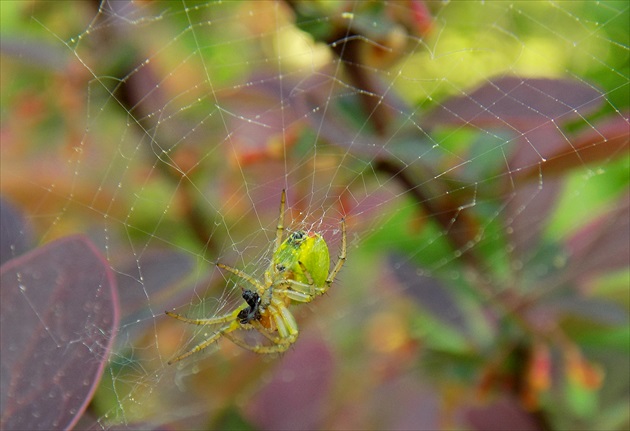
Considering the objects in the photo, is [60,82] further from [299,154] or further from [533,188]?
[533,188]

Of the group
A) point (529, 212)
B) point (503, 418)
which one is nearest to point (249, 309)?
point (503, 418)

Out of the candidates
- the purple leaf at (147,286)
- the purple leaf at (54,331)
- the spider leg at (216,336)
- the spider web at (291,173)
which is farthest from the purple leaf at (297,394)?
the purple leaf at (54,331)

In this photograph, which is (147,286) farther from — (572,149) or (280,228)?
(572,149)

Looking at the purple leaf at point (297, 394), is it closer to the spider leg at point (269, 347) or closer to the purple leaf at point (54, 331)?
the spider leg at point (269, 347)

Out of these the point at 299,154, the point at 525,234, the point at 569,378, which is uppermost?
the point at 299,154

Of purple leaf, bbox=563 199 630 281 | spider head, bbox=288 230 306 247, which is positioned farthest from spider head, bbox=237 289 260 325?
purple leaf, bbox=563 199 630 281

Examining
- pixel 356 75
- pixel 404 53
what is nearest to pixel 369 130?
pixel 356 75

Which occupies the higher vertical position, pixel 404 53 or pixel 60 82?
pixel 60 82
